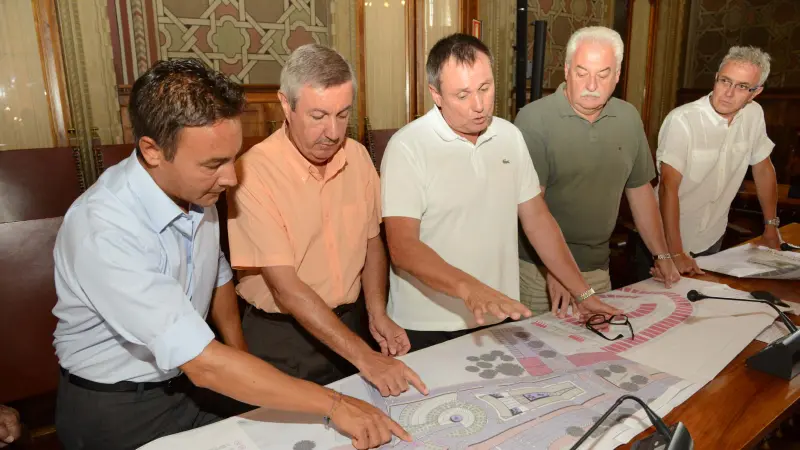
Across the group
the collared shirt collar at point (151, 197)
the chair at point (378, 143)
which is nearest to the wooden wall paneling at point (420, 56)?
the chair at point (378, 143)

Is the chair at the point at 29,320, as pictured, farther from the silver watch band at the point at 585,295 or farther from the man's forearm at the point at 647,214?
the man's forearm at the point at 647,214

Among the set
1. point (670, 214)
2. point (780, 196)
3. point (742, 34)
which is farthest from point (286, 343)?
point (742, 34)

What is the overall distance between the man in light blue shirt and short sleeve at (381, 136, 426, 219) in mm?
527

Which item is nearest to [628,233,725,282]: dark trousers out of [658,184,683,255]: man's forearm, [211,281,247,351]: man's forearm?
[658,184,683,255]: man's forearm

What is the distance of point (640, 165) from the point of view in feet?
6.84

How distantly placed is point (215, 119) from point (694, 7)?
656 centimetres

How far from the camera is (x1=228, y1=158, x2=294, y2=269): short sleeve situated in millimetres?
1438

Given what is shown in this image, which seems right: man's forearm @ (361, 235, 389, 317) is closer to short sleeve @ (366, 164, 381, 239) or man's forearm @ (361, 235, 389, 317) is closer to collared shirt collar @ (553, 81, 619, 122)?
short sleeve @ (366, 164, 381, 239)

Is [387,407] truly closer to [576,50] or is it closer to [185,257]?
[185,257]

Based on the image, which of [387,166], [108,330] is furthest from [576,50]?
[108,330]

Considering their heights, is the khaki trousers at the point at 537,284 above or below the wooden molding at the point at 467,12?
below

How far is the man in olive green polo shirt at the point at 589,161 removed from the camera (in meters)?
1.91

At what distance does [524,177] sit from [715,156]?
134cm

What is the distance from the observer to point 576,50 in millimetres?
1913
